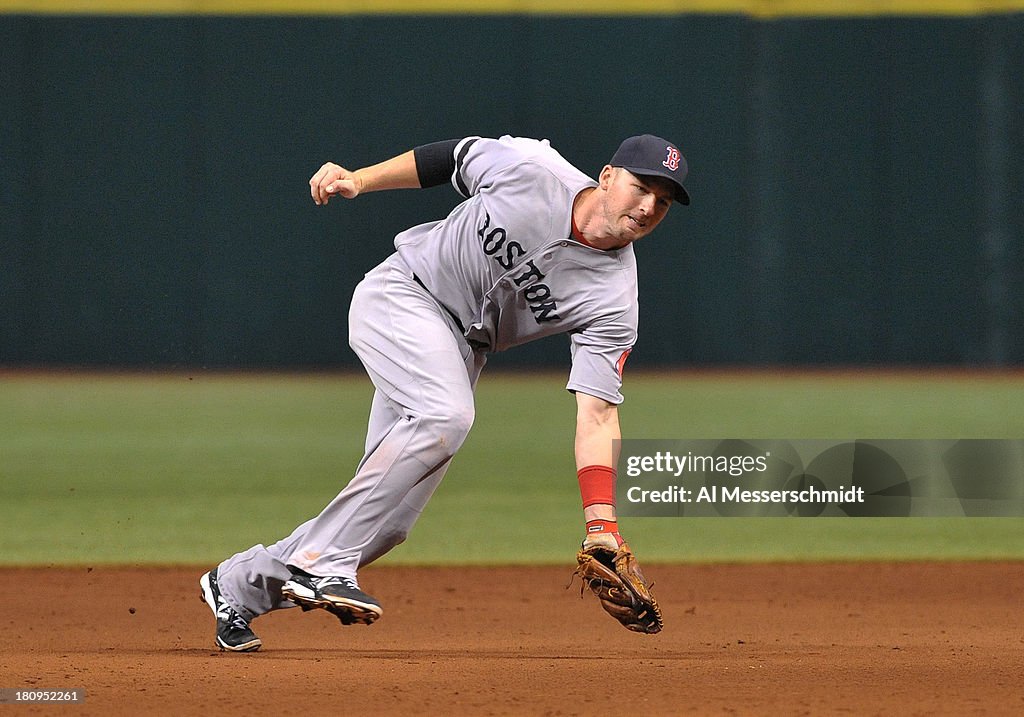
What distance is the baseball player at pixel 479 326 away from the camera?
11.5 ft

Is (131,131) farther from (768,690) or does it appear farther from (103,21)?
(768,690)

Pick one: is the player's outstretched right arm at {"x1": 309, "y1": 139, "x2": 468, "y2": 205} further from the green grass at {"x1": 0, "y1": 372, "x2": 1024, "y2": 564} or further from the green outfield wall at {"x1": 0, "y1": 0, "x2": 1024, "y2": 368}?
the green outfield wall at {"x1": 0, "y1": 0, "x2": 1024, "y2": 368}

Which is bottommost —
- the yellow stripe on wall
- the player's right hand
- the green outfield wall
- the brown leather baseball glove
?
the brown leather baseball glove

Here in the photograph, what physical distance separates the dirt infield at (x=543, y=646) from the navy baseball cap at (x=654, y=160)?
124 cm

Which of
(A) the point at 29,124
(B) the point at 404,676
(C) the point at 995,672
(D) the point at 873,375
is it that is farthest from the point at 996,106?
(B) the point at 404,676

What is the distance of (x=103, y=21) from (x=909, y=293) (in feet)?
20.9

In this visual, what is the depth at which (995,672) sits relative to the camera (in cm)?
368

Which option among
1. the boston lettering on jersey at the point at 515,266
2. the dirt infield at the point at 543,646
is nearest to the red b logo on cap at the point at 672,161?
the boston lettering on jersey at the point at 515,266

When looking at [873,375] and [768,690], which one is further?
[873,375]

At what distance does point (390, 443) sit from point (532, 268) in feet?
1.88

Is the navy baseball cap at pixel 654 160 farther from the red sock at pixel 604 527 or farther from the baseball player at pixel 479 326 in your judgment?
the red sock at pixel 604 527

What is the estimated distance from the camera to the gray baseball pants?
3551 mm

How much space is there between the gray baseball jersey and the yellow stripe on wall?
720cm

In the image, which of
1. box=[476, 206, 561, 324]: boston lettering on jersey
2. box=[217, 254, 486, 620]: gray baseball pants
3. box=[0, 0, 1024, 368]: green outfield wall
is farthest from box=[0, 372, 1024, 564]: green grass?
box=[476, 206, 561, 324]: boston lettering on jersey
